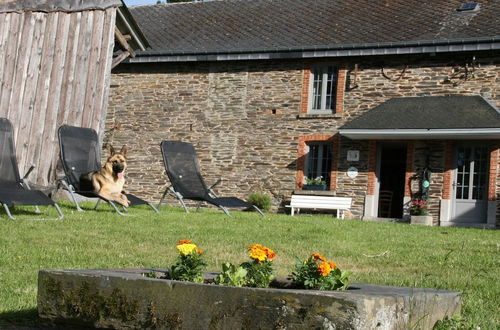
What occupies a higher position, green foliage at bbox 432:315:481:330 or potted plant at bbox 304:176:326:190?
potted plant at bbox 304:176:326:190

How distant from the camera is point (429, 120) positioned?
17391 mm

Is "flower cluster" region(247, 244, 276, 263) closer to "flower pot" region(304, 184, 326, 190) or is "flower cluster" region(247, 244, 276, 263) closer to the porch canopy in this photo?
the porch canopy

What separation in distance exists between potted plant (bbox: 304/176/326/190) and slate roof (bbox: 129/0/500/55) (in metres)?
3.24

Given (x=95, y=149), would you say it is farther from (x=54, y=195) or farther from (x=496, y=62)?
(x=496, y=62)

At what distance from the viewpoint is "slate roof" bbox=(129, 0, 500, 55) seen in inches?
733

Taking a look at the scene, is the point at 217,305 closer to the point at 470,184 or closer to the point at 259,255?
the point at 259,255

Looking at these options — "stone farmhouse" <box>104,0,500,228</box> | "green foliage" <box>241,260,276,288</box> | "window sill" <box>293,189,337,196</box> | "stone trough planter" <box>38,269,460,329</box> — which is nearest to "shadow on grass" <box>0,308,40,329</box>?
"stone trough planter" <box>38,269,460,329</box>

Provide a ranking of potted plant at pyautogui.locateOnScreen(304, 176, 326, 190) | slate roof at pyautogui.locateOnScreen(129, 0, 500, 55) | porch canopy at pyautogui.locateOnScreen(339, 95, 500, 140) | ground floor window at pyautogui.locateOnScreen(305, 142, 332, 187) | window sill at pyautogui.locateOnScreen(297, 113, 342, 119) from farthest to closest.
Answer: ground floor window at pyautogui.locateOnScreen(305, 142, 332, 187) → window sill at pyautogui.locateOnScreen(297, 113, 342, 119) → potted plant at pyautogui.locateOnScreen(304, 176, 326, 190) → slate roof at pyautogui.locateOnScreen(129, 0, 500, 55) → porch canopy at pyautogui.locateOnScreen(339, 95, 500, 140)

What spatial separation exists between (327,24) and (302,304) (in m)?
18.5

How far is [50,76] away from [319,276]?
415 inches

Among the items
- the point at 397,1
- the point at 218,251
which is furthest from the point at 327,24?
the point at 218,251

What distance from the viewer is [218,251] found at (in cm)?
659

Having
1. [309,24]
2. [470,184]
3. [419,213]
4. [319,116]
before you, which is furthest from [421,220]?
[309,24]

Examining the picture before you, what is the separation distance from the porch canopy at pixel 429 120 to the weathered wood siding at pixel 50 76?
6825mm
